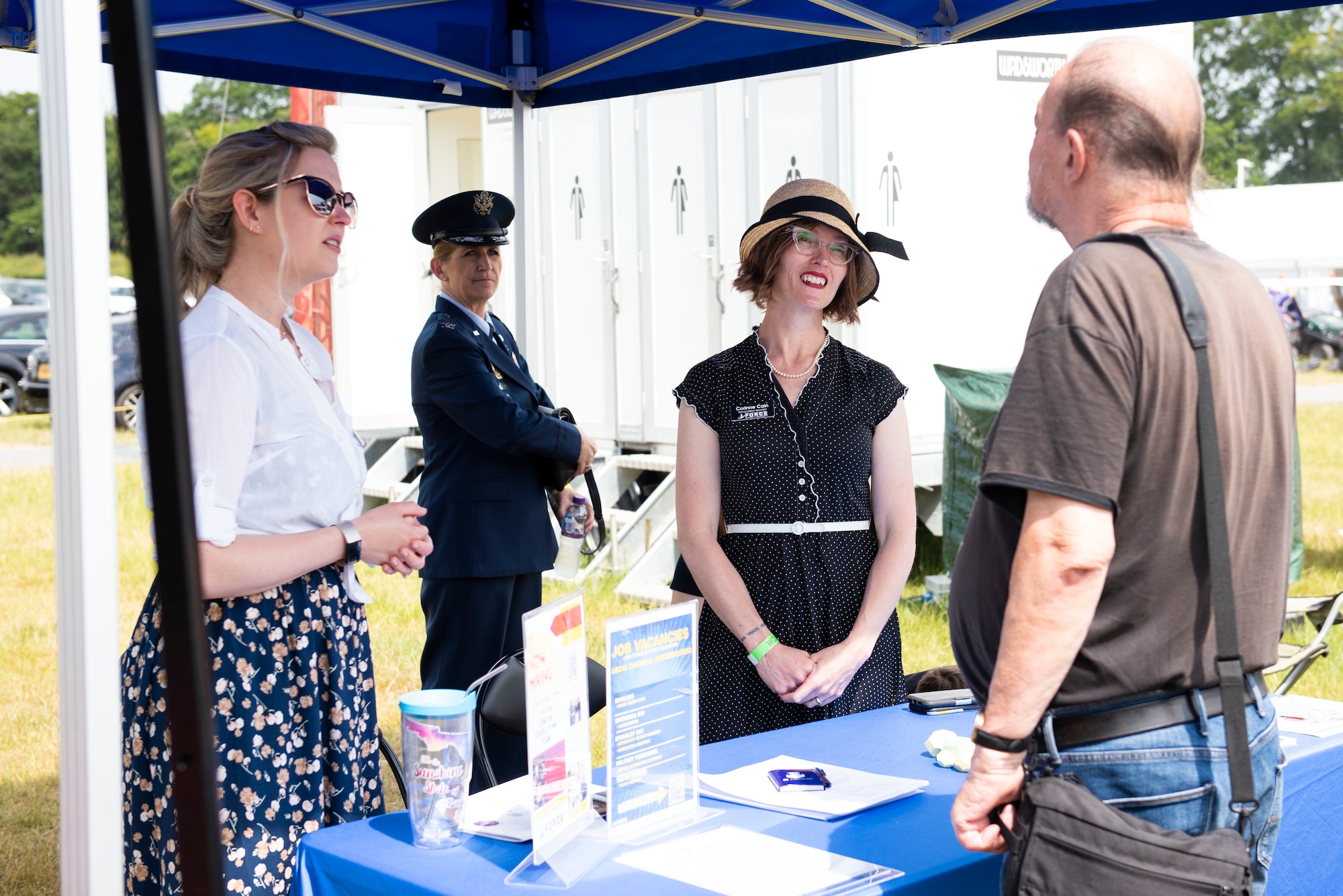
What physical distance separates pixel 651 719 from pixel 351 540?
2.11 ft

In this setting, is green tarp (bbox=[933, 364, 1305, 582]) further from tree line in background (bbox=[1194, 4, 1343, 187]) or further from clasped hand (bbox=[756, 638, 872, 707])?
tree line in background (bbox=[1194, 4, 1343, 187])

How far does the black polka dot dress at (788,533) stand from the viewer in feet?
8.72

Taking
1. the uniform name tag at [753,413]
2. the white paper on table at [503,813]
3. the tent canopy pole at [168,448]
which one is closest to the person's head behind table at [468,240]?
the uniform name tag at [753,413]

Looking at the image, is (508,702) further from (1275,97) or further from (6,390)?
(1275,97)

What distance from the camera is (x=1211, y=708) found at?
1.52 m

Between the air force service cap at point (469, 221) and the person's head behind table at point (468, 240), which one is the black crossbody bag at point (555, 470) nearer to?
the person's head behind table at point (468, 240)

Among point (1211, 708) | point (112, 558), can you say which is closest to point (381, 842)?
point (112, 558)

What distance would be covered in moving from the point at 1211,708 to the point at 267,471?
55.5 inches

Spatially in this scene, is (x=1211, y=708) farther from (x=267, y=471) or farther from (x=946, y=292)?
(x=946, y=292)

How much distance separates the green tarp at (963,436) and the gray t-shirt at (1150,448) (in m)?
4.16

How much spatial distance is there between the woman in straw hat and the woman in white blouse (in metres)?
0.75

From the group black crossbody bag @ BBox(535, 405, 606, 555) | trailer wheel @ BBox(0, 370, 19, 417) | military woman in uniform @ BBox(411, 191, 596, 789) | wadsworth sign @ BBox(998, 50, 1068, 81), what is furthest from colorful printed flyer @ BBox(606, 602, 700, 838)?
wadsworth sign @ BBox(998, 50, 1068, 81)

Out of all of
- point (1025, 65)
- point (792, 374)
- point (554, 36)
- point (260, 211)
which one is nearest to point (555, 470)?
point (792, 374)

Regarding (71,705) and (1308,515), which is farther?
(1308,515)
